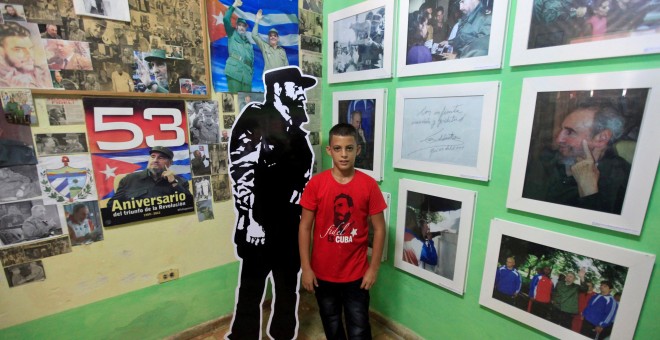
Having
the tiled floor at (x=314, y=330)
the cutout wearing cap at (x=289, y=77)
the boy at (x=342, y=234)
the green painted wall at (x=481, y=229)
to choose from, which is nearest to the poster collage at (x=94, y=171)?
the cutout wearing cap at (x=289, y=77)

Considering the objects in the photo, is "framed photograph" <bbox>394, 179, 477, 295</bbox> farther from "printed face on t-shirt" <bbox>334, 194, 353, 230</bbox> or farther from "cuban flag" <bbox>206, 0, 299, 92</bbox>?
"cuban flag" <bbox>206, 0, 299, 92</bbox>

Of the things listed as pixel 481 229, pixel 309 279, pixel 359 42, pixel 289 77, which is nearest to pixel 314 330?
pixel 309 279

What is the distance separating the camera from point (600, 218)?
106 centimetres

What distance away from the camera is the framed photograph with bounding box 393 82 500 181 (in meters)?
1.31

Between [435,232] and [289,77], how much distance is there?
1.24 m

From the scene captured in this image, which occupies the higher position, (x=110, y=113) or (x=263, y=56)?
(x=263, y=56)

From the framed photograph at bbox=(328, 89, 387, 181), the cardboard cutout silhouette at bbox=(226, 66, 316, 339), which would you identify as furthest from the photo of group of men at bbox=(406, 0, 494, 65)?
the cardboard cutout silhouette at bbox=(226, 66, 316, 339)

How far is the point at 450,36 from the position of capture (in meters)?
1.36

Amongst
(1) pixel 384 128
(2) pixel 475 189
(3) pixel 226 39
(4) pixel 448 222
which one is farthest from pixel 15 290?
(2) pixel 475 189

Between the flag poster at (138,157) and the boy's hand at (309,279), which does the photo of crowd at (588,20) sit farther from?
the flag poster at (138,157)

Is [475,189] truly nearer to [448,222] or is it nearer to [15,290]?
[448,222]

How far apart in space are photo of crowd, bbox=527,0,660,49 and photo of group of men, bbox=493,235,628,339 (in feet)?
2.70

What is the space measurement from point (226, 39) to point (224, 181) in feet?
2.67

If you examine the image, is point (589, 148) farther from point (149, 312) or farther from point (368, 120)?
point (149, 312)
